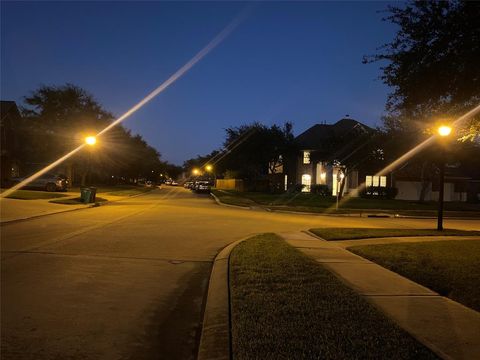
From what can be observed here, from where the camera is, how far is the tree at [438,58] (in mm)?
8859

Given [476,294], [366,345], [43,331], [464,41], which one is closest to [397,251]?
[476,294]

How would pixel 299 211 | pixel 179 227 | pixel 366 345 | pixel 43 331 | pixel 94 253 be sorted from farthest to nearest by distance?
pixel 299 211 → pixel 179 227 → pixel 94 253 → pixel 43 331 → pixel 366 345

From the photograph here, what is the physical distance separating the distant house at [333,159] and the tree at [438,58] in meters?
25.3

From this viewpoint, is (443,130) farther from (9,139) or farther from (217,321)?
(9,139)

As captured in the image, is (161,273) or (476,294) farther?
(161,273)

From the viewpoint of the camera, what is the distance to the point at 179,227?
18281 mm

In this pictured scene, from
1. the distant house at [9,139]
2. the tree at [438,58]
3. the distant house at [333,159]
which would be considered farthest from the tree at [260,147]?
the tree at [438,58]

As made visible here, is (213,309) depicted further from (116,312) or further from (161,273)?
(161,273)

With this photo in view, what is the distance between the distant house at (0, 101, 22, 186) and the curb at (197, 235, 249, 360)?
41733mm

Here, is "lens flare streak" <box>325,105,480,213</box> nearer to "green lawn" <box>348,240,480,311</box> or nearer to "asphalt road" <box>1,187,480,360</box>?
"green lawn" <box>348,240,480,311</box>

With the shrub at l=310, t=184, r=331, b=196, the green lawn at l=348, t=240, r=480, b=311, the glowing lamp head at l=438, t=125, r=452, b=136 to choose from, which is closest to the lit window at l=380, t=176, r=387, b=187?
the shrub at l=310, t=184, r=331, b=196

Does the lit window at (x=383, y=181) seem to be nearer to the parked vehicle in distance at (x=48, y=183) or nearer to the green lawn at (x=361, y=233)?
the parked vehicle in distance at (x=48, y=183)

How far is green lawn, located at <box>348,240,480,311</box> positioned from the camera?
8.05m

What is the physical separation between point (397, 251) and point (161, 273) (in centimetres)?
585
